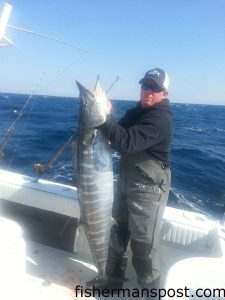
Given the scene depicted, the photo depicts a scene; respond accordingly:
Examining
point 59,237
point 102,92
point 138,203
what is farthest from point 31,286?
point 102,92

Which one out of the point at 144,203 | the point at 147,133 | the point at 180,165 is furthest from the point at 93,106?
the point at 180,165

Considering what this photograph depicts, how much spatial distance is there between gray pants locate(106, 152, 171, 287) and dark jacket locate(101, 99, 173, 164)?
0.14 meters

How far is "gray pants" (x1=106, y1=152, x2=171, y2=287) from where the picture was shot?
3168 millimetres

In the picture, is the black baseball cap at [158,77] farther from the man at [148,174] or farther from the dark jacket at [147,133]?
the dark jacket at [147,133]

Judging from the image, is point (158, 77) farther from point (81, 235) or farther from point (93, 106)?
point (81, 235)

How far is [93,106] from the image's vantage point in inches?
108

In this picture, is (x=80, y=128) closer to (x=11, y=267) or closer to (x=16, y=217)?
(x=11, y=267)

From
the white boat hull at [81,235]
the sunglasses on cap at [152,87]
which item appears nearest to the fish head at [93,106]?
the sunglasses on cap at [152,87]

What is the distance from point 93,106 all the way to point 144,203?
104cm

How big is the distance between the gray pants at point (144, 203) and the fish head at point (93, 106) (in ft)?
1.92

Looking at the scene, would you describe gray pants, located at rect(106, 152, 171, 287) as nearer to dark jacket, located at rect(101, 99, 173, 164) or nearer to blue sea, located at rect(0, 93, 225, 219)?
dark jacket, located at rect(101, 99, 173, 164)

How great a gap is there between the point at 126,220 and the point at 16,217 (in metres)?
1.63

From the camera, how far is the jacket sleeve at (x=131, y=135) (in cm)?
283

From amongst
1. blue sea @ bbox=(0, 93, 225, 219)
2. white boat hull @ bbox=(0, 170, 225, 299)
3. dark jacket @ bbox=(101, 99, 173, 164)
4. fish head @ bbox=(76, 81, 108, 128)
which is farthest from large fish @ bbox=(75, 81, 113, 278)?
blue sea @ bbox=(0, 93, 225, 219)
